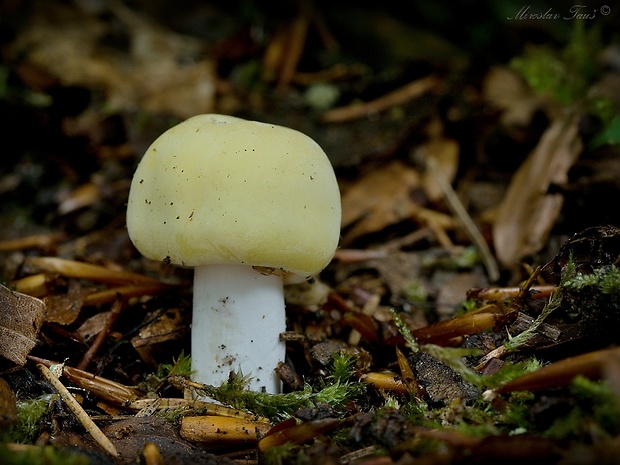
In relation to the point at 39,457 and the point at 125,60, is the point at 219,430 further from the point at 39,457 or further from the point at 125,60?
the point at 125,60

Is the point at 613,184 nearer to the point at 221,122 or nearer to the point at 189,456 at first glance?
the point at 221,122

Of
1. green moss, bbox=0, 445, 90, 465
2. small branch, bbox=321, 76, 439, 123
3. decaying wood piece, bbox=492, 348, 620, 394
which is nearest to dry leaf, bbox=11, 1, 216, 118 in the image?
small branch, bbox=321, 76, 439, 123

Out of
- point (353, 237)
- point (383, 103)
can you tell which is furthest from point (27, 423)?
point (383, 103)

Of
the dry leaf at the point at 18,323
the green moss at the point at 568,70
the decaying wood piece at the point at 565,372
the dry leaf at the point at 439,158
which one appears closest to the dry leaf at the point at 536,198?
the green moss at the point at 568,70

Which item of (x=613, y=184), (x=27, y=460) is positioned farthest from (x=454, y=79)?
(x=27, y=460)

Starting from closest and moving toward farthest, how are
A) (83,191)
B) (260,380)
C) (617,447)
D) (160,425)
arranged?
(617,447), (160,425), (260,380), (83,191)

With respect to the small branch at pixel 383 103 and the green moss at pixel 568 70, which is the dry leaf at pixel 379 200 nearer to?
the small branch at pixel 383 103
